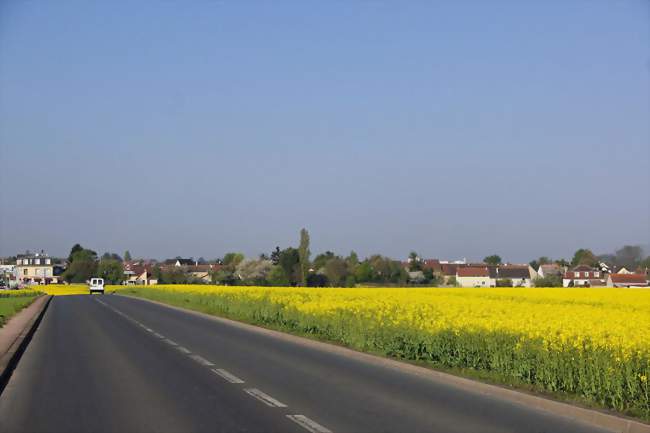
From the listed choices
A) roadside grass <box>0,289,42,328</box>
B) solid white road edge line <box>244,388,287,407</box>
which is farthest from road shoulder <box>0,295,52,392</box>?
solid white road edge line <box>244,388,287,407</box>

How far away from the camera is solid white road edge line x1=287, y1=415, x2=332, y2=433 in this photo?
405 inches

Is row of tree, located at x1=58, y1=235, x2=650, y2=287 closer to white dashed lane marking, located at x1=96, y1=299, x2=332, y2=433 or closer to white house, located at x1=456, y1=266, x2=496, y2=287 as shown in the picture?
white house, located at x1=456, y1=266, x2=496, y2=287

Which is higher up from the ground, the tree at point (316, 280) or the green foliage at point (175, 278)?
the green foliage at point (175, 278)

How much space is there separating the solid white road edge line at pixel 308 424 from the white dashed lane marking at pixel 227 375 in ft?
13.3

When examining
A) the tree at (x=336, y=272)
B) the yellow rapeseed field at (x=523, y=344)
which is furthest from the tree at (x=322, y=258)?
the yellow rapeseed field at (x=523, y=344)

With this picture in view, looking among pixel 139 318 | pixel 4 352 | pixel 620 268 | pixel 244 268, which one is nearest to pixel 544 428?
pixel 4 352

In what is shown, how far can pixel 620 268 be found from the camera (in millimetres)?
179250

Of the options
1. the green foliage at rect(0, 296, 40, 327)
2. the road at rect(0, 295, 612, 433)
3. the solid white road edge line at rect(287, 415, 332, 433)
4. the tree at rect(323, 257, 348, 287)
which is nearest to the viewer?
the solid white road edge line at rect(287, 415, 332, 433)

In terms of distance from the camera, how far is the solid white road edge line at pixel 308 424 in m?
10.3

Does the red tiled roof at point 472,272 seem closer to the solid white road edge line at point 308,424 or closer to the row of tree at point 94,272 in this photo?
the row of tree at point 94,272

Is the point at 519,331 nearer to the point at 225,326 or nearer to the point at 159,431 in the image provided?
the point at 159,431

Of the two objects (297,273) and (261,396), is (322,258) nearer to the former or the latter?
(297,273)

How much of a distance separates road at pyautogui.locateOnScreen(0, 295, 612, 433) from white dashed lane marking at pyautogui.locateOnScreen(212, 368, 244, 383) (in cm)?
→ 2

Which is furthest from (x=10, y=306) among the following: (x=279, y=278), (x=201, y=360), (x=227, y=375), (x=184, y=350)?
(x=279, y=278)
